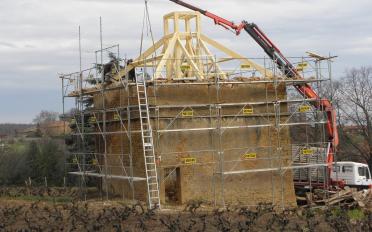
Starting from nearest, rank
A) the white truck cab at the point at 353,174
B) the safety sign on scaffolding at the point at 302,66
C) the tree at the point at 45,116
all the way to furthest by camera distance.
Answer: the safety sign on scaffolding at the point at 302,66 < the white truck cab at the point at 353,174 < the tree at the point at 45,116

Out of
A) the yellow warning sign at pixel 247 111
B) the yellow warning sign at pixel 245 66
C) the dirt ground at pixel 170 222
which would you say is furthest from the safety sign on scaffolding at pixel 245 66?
the dirt ground at pixel 170 222

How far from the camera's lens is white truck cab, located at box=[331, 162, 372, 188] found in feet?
90.1

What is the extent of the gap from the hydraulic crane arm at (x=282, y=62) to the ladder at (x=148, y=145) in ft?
16.5

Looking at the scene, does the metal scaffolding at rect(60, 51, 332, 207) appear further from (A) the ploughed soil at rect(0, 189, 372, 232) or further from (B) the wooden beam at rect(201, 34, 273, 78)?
(A) the ploughed soil at rect(0, 189, 372, 232)

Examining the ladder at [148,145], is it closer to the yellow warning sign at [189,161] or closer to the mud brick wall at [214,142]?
the mud brick wall at [214,142]

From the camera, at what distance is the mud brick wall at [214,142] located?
68.4 ft

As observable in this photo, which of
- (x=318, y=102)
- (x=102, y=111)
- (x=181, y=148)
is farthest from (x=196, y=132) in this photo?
(x=318, y=102)

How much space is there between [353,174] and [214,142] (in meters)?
9.48

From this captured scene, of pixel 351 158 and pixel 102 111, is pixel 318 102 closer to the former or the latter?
pixel 102 111

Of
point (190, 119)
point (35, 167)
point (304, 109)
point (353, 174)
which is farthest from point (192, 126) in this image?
point (35, 167)

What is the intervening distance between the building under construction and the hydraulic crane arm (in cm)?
46

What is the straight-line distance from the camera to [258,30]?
24.5 meters

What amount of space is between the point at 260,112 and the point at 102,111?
6.10m

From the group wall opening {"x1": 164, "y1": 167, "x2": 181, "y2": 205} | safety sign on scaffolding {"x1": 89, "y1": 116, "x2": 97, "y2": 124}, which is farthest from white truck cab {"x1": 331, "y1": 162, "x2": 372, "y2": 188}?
safety sign on scaffolding {"x1": 89, "y1": 116, "x2": 97, "y2": 124}
